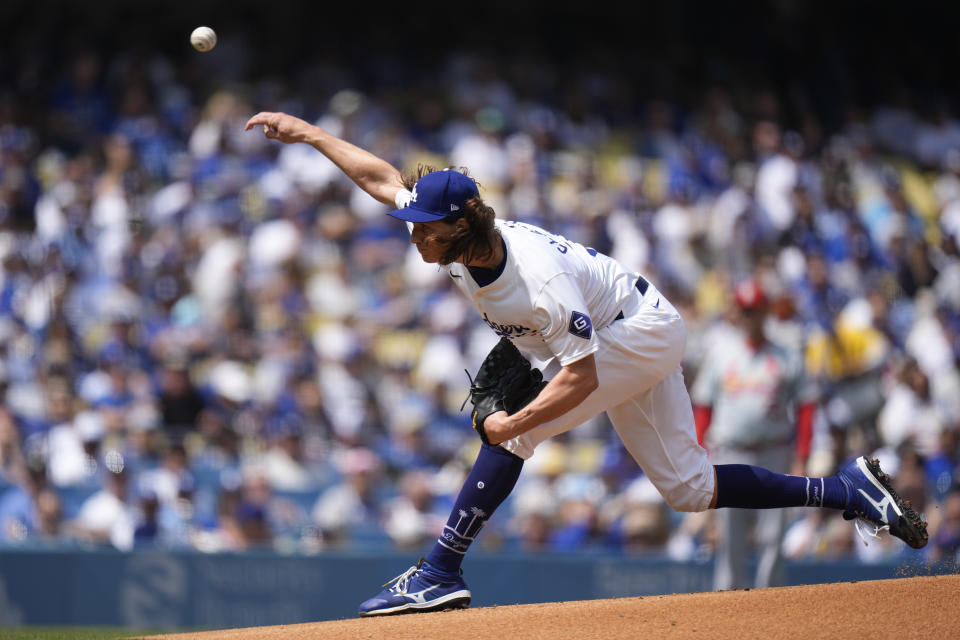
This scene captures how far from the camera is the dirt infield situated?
429 centimetres

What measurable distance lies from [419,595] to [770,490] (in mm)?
1471

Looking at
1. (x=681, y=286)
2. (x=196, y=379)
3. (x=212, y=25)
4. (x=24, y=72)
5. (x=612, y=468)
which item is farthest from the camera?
(x=212, y=25)

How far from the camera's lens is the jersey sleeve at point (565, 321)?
14.0 feet

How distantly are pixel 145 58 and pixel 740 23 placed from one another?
24.1 ft

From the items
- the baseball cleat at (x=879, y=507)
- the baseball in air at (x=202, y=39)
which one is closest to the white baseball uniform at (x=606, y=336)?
the baseball cleat at (x=879, y=507)

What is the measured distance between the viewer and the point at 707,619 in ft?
14.6

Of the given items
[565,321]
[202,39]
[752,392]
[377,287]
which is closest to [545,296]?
[565,321]

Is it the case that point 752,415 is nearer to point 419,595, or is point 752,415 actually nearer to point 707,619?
point 707,619

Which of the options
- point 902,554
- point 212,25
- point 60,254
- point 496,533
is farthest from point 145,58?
point 902,554

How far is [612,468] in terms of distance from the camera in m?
9.07

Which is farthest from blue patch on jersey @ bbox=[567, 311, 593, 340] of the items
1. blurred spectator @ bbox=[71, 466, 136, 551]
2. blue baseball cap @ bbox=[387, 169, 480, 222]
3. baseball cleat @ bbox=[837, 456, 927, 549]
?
blurred spectator @ bbox=[71, 466, 136, 551]

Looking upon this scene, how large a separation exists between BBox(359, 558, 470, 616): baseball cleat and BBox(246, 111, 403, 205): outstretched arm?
1498mm

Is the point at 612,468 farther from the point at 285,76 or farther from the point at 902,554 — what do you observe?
the point at 285,76

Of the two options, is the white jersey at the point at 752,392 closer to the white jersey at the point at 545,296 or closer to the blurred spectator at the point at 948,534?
the blurred spectator at the point at 948,534
